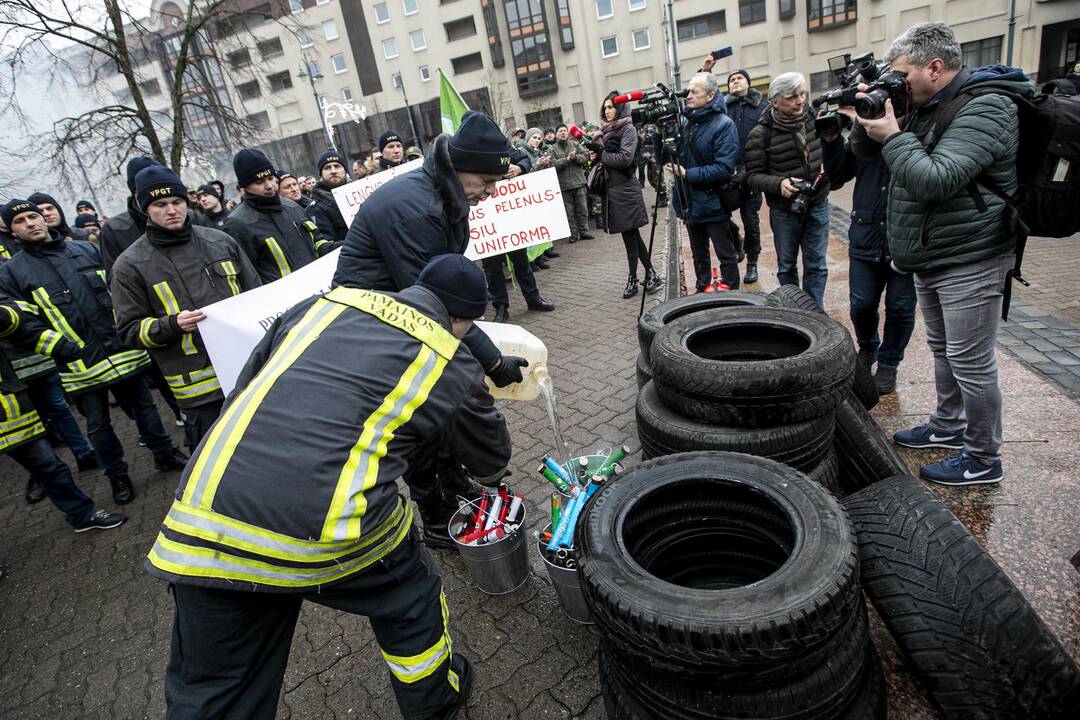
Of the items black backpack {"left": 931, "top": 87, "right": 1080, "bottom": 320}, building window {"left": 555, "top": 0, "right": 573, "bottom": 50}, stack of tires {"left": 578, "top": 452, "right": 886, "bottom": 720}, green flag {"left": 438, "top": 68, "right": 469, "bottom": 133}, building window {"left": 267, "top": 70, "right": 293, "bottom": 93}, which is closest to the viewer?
stack of tires {"left": 578, "top": 452, "right": 886, "bottom": 720}

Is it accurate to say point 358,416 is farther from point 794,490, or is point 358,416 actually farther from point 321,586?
point 794,490

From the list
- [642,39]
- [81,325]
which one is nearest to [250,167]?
[81,325]

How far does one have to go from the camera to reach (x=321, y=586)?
6.23ft

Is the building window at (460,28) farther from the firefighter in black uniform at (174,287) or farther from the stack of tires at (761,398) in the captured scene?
the stack of tires at (761,398)

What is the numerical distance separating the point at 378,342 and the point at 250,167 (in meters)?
3.58

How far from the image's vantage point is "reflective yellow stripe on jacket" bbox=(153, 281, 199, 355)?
11.4 ft

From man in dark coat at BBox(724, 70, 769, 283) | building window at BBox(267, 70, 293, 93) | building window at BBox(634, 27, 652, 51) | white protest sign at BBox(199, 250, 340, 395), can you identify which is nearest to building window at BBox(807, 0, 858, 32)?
building window at BBox(634, 27, 652, 51)

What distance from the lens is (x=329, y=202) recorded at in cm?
707

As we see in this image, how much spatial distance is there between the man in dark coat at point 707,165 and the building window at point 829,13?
131 ft

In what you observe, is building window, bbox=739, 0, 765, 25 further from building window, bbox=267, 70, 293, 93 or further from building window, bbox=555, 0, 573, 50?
building window, bbox=267, 70, 293, 93

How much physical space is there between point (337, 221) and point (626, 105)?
12.6ft

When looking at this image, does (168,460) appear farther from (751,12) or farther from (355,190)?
(751,12)

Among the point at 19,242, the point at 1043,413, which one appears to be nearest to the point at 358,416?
the point at 1043,413

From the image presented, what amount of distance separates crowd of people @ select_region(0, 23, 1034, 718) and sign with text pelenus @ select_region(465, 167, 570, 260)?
4.87ft
